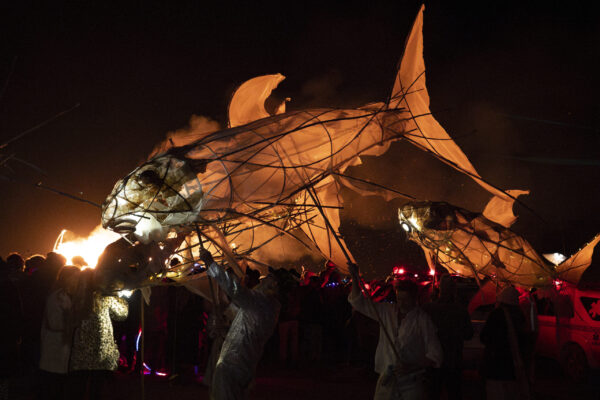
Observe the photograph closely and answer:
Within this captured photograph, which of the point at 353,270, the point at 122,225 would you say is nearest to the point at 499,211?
the point at 353,270

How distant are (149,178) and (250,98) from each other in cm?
204

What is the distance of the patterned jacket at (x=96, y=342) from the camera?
17.5ft

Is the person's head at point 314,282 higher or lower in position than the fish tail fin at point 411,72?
lower

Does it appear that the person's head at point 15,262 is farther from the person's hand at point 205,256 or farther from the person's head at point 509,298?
the person's head at point 509,298

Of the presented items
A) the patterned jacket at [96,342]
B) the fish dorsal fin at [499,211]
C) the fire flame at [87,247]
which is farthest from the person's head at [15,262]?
the fish dorsal fin at [499,211]

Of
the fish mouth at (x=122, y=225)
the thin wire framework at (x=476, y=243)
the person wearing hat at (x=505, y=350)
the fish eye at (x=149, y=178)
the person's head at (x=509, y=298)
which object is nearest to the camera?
the fish eye at (x=149, y=178)

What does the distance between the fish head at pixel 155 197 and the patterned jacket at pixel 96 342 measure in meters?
1.54

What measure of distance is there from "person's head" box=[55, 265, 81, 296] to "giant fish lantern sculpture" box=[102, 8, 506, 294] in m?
1.07

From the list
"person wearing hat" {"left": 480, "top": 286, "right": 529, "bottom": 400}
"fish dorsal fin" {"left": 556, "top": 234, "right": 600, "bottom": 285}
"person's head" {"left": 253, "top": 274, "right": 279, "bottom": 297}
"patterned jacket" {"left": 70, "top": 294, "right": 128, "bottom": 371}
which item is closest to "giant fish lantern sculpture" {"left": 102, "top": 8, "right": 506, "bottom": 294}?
"person's head" {"left": 253, "top": 274, "right": 279, "bottom": 297}

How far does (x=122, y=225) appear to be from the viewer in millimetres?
4258

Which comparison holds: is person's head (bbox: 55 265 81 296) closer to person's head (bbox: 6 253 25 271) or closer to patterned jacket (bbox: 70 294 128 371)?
patterned jacket (bbox: 70 294 128 371)

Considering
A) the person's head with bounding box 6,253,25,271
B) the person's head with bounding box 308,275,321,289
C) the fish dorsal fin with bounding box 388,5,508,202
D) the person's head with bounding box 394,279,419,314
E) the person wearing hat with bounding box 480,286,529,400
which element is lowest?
the person wearing hat with bounding box 480,286,529,400

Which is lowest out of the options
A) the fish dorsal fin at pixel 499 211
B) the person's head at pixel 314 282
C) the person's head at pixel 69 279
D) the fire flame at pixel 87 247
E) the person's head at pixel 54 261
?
the person's head at pixel 69 279

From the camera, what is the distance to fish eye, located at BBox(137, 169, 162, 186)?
13.5ft
